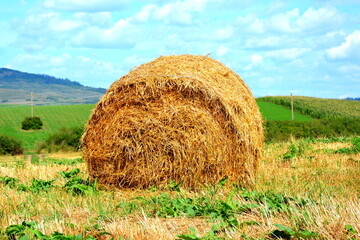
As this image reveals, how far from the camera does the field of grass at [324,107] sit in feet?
172

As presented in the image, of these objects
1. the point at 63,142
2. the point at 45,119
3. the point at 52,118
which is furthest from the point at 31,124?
the point at 63,142

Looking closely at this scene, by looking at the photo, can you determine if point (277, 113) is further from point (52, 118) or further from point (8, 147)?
point (8, 147)

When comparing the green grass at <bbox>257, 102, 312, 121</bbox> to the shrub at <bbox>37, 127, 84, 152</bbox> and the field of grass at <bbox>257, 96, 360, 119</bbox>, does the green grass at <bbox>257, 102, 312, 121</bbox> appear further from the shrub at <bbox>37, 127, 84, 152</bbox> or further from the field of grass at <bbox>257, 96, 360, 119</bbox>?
the shrub at <bbox>37, 127, 84, 152</bbox>

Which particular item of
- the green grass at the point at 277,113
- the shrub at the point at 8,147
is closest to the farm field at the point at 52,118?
the green grass at the point at 277,113

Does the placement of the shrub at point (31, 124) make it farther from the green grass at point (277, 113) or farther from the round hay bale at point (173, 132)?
the round hay bale at point (173, 132)

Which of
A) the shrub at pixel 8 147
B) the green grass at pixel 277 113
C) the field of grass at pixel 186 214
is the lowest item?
the shrub at pixel 8 147

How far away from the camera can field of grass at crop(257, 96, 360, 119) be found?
52.4 metres

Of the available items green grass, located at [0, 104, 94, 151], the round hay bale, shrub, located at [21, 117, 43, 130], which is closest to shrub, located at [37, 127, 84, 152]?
the round hay bale

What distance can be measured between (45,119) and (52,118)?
4.80ft

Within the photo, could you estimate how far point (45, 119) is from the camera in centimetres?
6150

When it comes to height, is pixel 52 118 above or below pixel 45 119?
above

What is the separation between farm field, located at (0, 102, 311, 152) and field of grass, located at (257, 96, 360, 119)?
161 centimetres

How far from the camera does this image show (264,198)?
19.6ft

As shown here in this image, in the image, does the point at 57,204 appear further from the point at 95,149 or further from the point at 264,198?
the point at 264,198
